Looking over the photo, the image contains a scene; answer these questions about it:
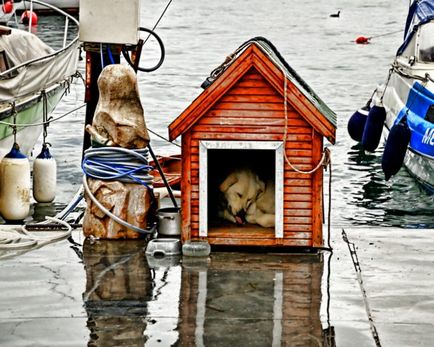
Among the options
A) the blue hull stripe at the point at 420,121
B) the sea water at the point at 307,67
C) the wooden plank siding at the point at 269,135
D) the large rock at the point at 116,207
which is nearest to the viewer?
the wooden plank siding at the point at 269,135

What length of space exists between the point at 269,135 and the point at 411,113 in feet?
39.7

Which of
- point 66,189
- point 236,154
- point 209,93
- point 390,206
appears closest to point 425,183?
point 390,206

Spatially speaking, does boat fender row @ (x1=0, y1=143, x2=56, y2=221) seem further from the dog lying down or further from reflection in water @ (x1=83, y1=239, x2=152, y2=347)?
the dog lying down

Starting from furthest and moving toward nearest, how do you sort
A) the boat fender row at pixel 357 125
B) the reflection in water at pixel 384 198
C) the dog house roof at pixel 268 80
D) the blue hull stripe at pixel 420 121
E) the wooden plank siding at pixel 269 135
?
the boat fender row at pixel 357 125 < the blue hull stripe at pixel 420 121 < the reflection in water at pixel 384 198 < the wooden plank siding at pixel 269 135 < the dog house roof at pixel 268 80

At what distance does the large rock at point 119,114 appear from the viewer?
30.3 feet

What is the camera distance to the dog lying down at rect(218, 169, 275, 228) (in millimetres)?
9266

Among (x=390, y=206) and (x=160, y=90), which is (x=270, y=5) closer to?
(x=160, y=90)

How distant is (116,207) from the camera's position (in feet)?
30.1

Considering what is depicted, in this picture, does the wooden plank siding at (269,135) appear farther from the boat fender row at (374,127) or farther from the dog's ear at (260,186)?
the boat fender row at (374,127)

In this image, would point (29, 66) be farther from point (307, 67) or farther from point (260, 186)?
point (307, 67)

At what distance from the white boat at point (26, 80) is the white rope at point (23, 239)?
6654 millimetres

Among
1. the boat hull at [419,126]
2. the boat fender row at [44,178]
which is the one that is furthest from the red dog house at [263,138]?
the boat hull at [419,126]

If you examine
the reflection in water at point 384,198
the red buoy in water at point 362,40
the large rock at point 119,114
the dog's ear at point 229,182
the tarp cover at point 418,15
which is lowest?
the reflection in water at point 384,198

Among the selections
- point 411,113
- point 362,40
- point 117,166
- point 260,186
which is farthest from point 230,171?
point 362,40
